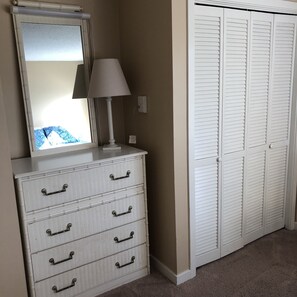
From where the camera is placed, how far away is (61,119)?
226 cm

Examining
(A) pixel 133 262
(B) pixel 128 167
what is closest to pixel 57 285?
(A) pixel 133 262

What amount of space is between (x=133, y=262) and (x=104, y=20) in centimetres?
177

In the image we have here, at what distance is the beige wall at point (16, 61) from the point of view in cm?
202

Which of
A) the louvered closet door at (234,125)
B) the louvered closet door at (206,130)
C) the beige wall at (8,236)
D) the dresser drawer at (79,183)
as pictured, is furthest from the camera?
the louvered closet door at (234,125)

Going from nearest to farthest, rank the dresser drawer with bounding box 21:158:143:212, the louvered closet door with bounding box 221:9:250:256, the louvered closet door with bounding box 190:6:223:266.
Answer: the dresser drawer with bounding box 21:158:143:212
the louvered closet door with bounding box 190:6:223:266
the louvered closet door with bounding box 221:9:250:256

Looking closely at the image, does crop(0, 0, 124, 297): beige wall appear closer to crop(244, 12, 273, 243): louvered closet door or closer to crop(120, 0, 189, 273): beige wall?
crop(120, 0, 189, 273): beige wall

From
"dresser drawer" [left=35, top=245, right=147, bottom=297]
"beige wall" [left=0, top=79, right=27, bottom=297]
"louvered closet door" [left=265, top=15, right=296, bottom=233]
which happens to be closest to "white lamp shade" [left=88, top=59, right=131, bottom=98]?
"beige wall" [left=0, top=79, right=27, bottom=297]

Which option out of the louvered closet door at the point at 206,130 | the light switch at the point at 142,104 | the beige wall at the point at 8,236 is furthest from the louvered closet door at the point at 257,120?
the beige wall at the point at 8,236

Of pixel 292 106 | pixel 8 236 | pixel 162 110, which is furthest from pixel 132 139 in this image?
pixel 292 106

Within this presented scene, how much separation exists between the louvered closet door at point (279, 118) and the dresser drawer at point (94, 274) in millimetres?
1243

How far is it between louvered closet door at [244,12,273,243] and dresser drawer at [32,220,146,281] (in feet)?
3.14

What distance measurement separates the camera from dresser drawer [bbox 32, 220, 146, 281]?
1.88 m

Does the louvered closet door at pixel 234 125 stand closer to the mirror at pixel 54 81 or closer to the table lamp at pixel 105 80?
the table lamp at pixel 105 80

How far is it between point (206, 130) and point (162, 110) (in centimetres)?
35
